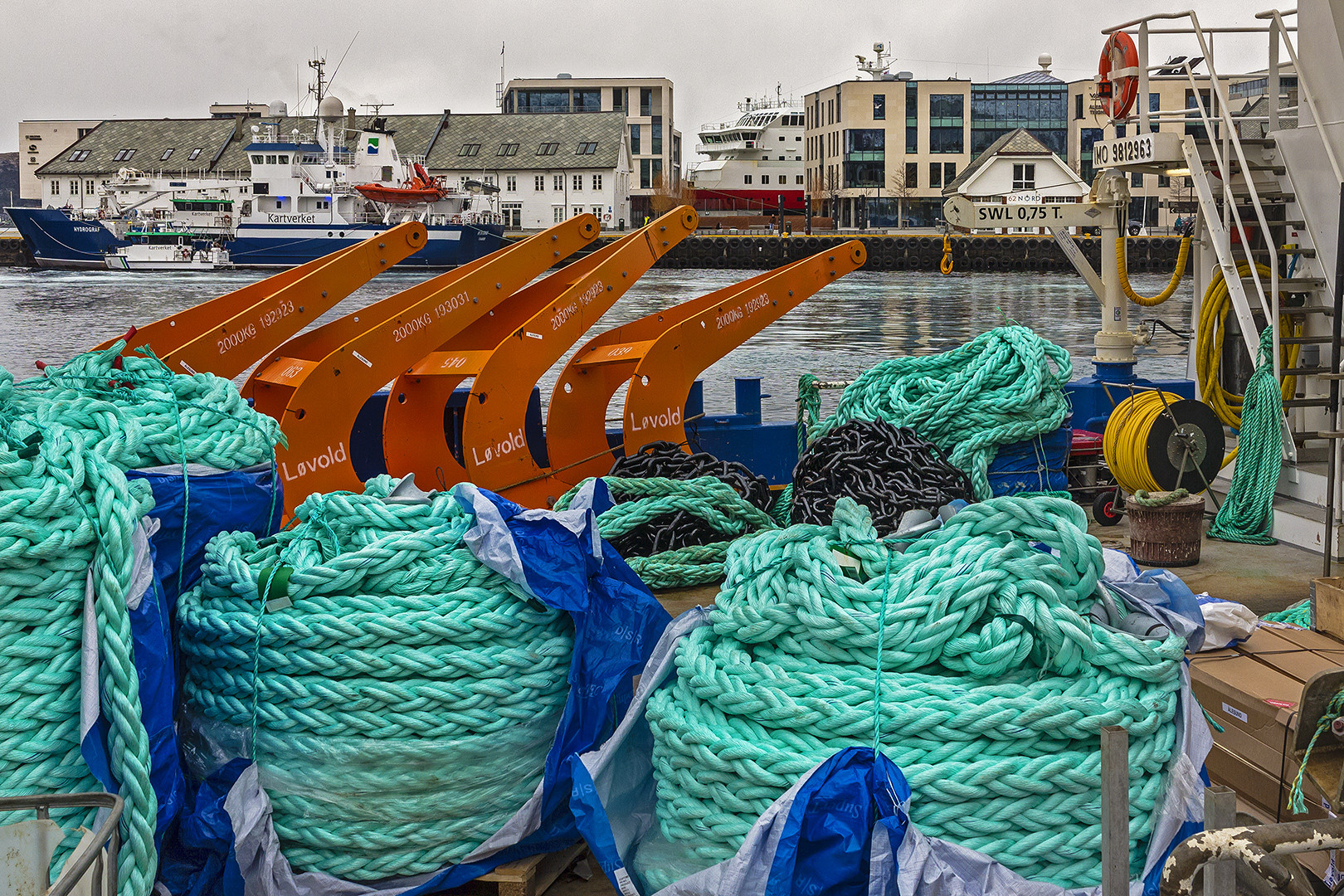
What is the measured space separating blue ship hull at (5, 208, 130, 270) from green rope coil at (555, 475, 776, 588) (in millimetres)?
60843

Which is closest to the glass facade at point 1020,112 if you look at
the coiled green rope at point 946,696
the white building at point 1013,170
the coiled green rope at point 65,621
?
the white building at point 1013,170

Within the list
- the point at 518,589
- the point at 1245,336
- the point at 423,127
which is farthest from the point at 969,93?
the point at 518,589

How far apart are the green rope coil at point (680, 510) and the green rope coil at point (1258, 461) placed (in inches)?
108

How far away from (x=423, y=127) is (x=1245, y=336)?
250 feet

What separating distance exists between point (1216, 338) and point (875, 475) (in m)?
3.05

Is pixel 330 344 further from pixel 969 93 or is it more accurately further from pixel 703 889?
pixel 969 93

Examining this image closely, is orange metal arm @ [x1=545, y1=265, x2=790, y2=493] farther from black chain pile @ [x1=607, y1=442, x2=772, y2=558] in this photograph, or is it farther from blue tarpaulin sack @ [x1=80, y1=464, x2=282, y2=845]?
blue tarpaulin sack @ [x1=80, y1=464, x2=282, y2=845]

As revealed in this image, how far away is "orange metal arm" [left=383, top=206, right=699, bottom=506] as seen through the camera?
7027 mm

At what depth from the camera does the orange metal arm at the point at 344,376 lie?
6418 mm

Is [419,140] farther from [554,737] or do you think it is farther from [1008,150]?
[554,737]

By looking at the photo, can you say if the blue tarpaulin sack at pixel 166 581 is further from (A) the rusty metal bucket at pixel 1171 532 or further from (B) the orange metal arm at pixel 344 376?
(A) the rusty metal bucket at pixel 1171 532

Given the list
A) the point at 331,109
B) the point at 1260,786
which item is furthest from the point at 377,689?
the point at 331,109

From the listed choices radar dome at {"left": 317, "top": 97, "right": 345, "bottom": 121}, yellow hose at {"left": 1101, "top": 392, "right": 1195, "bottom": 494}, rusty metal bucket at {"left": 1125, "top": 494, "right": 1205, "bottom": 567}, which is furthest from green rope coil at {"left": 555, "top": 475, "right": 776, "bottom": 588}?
radar dome at {"left": 317, "top": 97, "right": 345, "bottom": 121}

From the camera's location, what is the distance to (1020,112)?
88.2 meters
